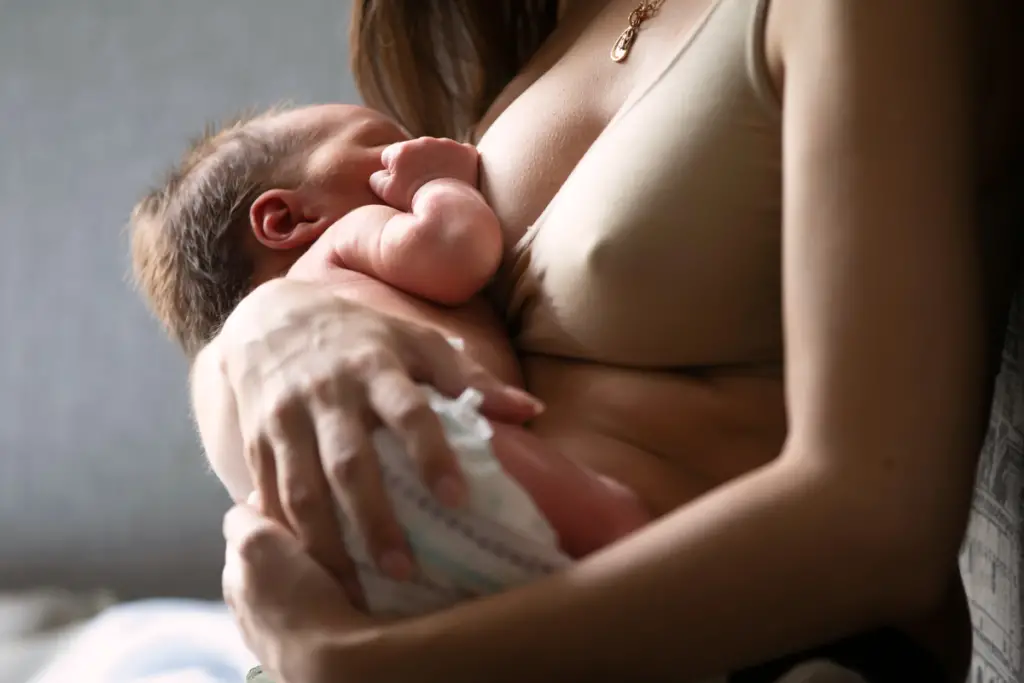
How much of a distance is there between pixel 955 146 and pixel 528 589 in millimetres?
333

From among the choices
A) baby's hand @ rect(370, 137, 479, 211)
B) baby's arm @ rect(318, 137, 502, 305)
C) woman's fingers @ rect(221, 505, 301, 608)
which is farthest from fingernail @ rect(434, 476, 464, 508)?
baby's hand @ rect(370, 137, 479, 211)

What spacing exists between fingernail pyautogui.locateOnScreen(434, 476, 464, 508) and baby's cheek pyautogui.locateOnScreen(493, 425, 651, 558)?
0.05 meters

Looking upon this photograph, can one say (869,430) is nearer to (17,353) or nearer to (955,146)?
(955,146)

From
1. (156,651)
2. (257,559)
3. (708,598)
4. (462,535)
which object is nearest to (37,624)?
(156,651)

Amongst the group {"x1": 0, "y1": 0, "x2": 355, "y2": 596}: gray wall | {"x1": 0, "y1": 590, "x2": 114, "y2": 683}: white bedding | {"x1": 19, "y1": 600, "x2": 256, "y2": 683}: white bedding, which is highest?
{"x1": 0, "y1": 0, "x2": 355, "y2": 596}: gray wall

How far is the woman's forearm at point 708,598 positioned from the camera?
50 centimetres

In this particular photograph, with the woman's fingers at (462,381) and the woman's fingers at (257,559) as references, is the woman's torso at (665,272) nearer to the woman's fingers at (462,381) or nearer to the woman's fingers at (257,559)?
the woman's fingers at (462,381)

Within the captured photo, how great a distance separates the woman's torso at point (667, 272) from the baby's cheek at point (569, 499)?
0.06 meters

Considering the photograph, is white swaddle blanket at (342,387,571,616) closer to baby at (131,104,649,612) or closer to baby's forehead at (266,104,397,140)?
baby at (131,104,649,612)

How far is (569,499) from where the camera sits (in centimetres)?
59

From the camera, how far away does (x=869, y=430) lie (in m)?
0.49

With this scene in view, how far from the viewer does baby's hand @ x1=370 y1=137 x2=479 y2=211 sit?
0.85 meters

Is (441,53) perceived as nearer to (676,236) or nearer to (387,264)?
(387,264)

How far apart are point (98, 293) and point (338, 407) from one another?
127 centimetres
